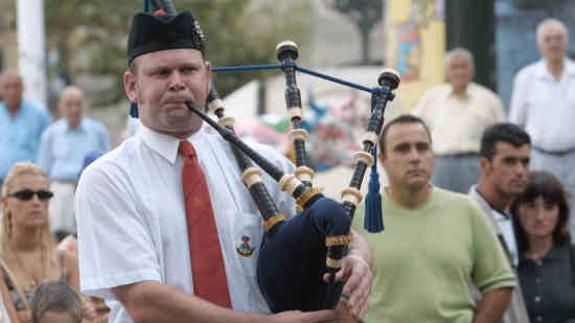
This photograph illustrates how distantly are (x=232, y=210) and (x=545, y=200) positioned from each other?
4281 mm

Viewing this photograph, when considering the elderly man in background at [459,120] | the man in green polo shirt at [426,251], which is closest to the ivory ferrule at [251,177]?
the man in green polo shirt at [426,251]

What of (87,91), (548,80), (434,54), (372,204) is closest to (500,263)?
(372,204)

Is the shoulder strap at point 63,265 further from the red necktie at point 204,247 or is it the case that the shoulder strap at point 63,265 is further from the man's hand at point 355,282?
the man's hand at point 355,282

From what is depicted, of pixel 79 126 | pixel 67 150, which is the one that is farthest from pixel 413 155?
pixel 79 126

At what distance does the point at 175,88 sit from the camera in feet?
14.7

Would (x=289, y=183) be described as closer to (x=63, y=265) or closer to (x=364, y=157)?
(x=364, y=157)

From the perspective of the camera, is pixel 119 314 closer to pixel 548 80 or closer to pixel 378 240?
pixel 378 240

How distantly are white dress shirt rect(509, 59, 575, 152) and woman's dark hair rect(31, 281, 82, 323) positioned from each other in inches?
206

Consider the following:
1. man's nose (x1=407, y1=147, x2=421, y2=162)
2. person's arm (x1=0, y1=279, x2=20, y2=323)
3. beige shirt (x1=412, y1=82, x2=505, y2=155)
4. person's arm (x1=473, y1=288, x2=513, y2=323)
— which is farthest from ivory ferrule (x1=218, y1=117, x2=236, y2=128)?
beige shirt (x1=412, y1=82, x2=505, y2=155)

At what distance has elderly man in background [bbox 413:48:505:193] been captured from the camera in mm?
11734

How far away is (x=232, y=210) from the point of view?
4648mm

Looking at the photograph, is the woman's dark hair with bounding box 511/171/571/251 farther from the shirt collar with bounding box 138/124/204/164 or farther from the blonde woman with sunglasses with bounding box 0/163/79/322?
the shirt collar with bounding box 138/124/204/164

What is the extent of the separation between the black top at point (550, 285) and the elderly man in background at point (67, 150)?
659cm

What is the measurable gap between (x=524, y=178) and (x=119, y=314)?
442 centimetres
